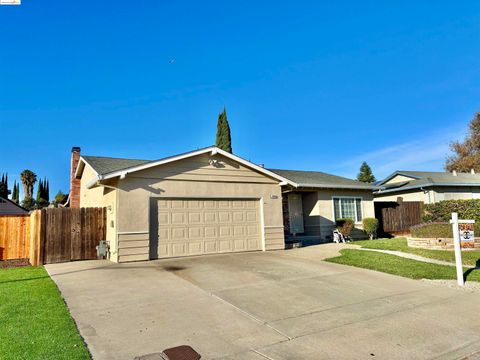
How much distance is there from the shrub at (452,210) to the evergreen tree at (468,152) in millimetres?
24439

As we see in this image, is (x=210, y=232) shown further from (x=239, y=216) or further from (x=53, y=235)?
(x=53, y=235)

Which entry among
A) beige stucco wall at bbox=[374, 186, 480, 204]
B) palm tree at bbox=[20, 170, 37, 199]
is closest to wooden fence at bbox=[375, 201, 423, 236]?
beige stucco wall at bbox=[374, 186, 480, 204]

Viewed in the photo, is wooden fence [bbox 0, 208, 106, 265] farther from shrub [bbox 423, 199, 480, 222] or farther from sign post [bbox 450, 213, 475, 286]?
shrub [bbox 423, 199, 480, 222]

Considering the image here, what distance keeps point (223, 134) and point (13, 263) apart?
69.6 feet

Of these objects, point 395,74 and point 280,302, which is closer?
point 280,302

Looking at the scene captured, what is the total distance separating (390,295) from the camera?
6.75m

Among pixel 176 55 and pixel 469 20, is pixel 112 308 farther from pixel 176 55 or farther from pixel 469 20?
pixel 469 20

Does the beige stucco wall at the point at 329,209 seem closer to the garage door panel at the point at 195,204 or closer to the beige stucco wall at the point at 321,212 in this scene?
the beige stucco wall at the point at 321,212

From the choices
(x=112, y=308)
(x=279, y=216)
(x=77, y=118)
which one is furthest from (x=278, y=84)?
(x=112, y=308)

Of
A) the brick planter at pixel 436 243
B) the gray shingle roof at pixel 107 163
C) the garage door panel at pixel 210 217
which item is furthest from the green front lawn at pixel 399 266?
the gray shingle roof at pixel 107 163

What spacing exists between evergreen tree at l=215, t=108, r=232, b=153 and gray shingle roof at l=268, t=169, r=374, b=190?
32.6 ft

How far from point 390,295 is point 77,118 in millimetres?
21296

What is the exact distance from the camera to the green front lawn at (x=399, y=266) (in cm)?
862

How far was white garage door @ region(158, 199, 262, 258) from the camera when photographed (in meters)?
11.6
